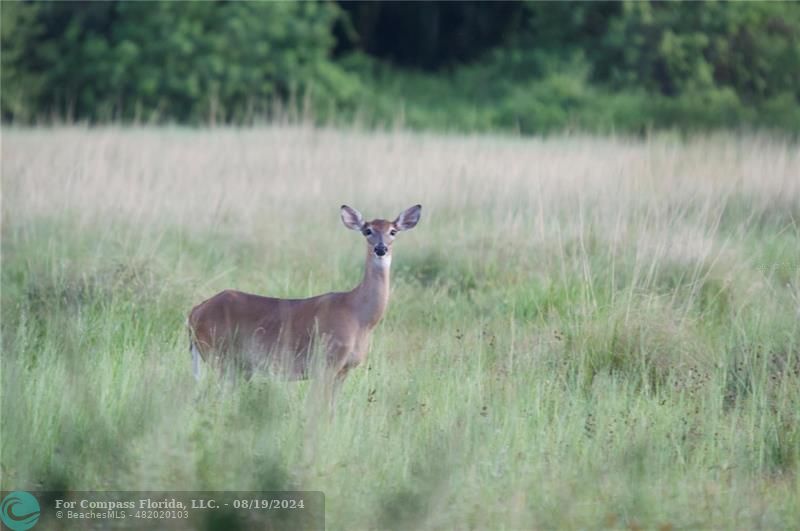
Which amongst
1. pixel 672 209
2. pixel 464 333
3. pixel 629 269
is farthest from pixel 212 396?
pixel 672 209

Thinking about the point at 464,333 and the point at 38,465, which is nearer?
the point at 38,465

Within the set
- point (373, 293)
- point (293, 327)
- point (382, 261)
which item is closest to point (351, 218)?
point (382, 261)

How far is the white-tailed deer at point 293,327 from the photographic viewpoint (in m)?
6.59

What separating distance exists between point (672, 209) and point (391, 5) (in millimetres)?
22907

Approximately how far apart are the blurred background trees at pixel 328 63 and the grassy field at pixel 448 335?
11.8 meters

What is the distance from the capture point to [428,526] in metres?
4.94

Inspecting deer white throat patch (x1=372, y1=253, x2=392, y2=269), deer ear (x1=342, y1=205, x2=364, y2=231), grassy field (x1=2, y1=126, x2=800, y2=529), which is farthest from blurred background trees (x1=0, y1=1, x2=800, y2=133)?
deer white throat patch (x1=372, y1=253, x2=392, y2=269)

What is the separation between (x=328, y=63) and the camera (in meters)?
27.3

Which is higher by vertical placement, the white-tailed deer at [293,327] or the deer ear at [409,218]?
the deer ear at [409,218]

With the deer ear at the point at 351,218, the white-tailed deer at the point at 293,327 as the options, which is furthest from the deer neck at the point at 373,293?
the deer ear at the point at 351,218

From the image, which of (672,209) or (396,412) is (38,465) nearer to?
(396,412)

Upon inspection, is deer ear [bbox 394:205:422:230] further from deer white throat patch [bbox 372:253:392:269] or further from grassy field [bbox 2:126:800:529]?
grassy field [bbox 2:126:800:529]

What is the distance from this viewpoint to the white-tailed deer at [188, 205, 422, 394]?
6.59 metres

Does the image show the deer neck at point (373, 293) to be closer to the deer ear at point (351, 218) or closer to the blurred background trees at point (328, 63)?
the deer ear at point (351, 218)
